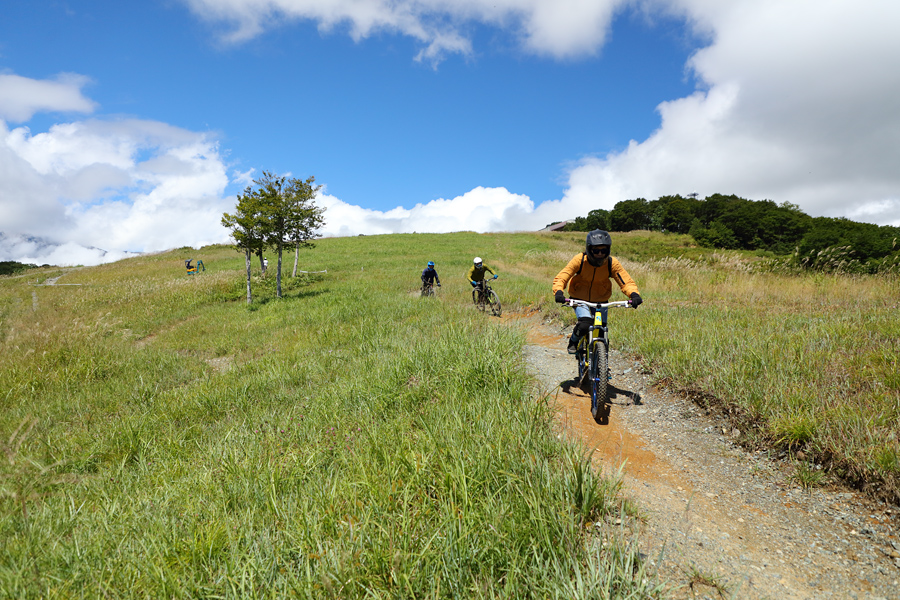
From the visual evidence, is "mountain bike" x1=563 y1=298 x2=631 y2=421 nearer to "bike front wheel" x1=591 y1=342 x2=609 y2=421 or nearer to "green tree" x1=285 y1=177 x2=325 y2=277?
"bike front wheel" x1=591 y1=342 x2=609 y2=421

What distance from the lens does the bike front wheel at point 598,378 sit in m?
5.00

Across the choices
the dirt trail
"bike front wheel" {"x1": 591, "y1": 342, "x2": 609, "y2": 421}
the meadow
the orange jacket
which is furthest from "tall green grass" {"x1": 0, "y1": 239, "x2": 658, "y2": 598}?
the orange jacket

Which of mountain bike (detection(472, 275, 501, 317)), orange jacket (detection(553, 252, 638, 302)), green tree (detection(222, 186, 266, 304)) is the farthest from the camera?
green tree (detection(222, 186, 266, 304))

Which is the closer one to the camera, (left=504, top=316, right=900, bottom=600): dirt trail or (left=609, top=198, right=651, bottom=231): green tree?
(left=504, top=316, right=900, bottom=600): dirt trail

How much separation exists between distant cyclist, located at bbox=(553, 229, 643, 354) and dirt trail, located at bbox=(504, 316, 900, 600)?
1379 millimetres

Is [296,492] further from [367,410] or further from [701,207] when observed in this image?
[701,207]

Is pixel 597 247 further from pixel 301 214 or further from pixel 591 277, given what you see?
pixel 301 214

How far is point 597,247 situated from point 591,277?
0.55 m

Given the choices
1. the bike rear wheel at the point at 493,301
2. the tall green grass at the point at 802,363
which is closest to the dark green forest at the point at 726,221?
the tall green grass at the point at 802,363

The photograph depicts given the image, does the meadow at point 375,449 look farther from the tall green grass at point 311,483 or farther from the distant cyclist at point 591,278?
the distant cyclist at point 591,278

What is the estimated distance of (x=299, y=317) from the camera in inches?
550

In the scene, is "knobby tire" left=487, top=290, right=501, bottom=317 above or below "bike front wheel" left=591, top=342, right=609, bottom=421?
above

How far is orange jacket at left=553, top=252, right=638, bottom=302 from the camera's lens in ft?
19.1

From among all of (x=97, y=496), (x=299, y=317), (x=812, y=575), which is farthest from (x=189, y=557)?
(x=299, y=317)
